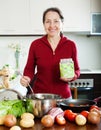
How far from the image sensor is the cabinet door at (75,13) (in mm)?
3582

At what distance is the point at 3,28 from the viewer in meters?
3.54

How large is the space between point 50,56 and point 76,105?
2.01 ft

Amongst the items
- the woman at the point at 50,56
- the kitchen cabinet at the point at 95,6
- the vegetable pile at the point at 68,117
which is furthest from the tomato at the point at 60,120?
the kitchen cabinet at the point at 95,6

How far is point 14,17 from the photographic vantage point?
11.6ft

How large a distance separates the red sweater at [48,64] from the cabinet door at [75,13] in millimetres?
1596

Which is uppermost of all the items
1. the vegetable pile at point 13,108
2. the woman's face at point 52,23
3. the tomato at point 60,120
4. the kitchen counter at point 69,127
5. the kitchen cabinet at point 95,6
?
the kitchen cabinet at point 95,6

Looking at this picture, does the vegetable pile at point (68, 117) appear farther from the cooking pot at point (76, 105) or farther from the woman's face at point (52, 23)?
the woman's face at point (52, 23)

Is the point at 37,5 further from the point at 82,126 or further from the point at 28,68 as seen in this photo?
the point at 82,126

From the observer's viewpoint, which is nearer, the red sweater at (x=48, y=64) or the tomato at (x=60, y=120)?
the tomato at (x=60, y=120)

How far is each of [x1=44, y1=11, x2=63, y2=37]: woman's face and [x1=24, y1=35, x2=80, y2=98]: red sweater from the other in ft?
0.39

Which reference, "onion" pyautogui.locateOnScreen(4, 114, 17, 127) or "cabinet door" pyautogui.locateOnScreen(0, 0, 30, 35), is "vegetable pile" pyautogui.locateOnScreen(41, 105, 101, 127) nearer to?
"onion" pyautogui.locateOnScreen(4, 114, 17, 127)

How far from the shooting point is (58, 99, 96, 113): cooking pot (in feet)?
4.60

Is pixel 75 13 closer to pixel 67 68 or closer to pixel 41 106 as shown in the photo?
pixel 67 68

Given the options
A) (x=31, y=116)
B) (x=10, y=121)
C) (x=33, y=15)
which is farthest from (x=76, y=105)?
(x=33, y=15)
